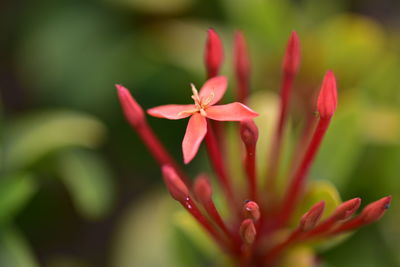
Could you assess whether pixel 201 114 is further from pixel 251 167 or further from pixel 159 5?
pixel 159 5

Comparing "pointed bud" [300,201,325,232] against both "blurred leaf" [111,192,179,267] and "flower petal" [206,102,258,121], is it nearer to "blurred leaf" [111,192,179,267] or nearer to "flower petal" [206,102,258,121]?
"flower petal" [206,102,258,121]

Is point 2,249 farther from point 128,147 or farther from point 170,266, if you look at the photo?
point 128,147

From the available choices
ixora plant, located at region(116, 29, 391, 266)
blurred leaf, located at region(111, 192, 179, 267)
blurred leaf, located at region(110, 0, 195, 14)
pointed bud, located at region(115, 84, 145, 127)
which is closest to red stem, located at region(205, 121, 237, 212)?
ixora plant, located at region(116, 29, 391, 266)

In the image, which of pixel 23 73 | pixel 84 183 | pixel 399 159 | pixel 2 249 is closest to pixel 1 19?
pixel 23 73

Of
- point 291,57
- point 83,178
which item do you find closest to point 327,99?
point 291,57

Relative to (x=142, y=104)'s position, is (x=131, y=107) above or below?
above

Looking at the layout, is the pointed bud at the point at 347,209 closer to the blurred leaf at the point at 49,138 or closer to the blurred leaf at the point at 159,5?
the blurred leaf at the point at 49,138
